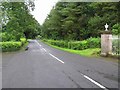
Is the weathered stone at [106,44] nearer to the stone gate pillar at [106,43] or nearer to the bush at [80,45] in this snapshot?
the stone gate pillar at [106,43]

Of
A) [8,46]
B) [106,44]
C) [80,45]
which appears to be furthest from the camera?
[80,45]

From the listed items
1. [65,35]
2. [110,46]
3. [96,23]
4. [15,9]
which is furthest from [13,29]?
[110,46]

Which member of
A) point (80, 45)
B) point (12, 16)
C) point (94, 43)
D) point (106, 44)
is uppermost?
point (12, 16)

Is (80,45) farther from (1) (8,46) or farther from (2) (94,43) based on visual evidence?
(1) (8,46)

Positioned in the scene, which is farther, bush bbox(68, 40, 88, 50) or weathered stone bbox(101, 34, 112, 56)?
bush bbox(68, 40, 88, 50)

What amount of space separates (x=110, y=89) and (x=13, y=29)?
41.8m

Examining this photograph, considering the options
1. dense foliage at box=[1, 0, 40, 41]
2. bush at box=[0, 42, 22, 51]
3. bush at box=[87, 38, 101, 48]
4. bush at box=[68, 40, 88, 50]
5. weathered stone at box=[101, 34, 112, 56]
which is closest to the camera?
weathered stone at box=[101, 34, 112, 56]

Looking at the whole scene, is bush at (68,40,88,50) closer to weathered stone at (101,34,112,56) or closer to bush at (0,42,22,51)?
bush at (0,42,22,51)

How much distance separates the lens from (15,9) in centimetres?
4962

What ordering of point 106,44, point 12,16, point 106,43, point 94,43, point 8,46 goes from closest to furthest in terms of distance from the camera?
point 106,44 < point 106,43 < point 94,43 < point 8,46 < point 12,16

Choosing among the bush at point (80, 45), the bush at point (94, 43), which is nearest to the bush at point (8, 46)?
the bush at point (80, 45)

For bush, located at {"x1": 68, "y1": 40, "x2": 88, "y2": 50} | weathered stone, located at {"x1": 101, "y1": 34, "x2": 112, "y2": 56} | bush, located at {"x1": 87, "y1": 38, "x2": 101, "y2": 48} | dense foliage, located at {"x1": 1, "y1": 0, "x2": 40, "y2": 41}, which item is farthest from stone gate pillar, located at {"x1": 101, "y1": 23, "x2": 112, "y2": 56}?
dense foliage, located at {"x1": 1, "y1": 0, "x2": 40, "y2": 41}

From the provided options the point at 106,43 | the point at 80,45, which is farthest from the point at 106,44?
the point at 80,45

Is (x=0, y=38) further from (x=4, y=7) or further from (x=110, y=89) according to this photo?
(x=110, y=89)
